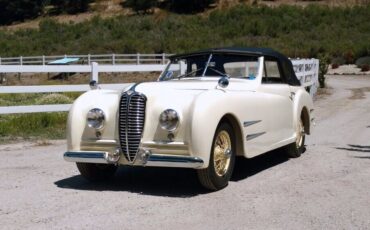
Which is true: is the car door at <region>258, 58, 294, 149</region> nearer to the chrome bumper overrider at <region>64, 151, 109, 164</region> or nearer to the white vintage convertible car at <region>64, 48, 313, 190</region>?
the white vintage convertible car at <region>64, 48, 313, 190</region>

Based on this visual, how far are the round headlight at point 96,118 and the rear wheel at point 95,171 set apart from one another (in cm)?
63

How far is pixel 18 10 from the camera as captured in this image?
88688 mm

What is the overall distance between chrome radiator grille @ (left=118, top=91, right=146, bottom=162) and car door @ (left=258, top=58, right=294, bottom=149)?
Result: 188 cm

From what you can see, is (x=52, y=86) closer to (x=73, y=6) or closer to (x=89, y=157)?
(x=89, y=157)

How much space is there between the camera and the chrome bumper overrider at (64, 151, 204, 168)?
6.65 metres

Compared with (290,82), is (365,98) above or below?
below

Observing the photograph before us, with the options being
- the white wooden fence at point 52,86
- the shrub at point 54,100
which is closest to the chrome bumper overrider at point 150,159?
the white wooden fence at point 52,86

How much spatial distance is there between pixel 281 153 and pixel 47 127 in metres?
5.40

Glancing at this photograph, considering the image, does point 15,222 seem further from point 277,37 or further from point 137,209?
point 277,37

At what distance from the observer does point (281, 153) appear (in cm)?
992

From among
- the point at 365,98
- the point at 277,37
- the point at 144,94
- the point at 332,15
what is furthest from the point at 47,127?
the point at 332,15

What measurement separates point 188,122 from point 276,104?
219 centimetres

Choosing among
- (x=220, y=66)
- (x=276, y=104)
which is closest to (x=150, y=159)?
(x=220, y=66)

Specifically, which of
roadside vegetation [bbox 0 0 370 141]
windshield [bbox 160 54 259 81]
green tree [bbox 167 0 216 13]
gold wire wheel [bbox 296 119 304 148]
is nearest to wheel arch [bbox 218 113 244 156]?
windshield [bbox 160 54 259 81]
